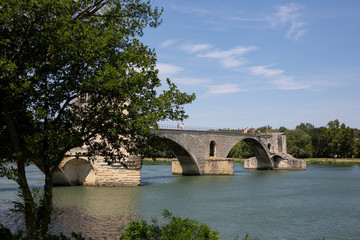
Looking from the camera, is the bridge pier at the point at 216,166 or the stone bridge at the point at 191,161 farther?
the bridge pier at the point at 216,166

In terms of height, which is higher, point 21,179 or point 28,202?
point 21,179

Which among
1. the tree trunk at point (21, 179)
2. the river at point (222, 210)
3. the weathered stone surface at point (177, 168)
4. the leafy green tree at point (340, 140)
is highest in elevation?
the leafy green tree at point (340, 140)

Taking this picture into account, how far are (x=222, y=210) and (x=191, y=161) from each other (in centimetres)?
2922

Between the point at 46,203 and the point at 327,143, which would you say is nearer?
the point at 46,203

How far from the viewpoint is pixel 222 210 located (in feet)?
74.8

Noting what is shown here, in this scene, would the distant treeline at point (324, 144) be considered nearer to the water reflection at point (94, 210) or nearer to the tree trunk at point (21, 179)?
the water reflection at point (94, 210)

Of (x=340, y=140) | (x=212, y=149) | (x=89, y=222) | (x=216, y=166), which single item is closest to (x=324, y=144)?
(x=340, y=140)

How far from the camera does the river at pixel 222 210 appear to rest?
55.8 ft

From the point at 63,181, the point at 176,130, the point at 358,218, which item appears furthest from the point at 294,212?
the point at 176,130

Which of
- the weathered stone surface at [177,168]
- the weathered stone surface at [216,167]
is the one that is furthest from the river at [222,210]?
the weathered stone surface at [177,168]

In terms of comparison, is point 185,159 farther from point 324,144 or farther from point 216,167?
point 324,144

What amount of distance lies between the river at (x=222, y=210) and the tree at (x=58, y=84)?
639 cm

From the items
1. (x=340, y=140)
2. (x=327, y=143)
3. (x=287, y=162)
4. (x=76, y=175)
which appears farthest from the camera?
(x=327, y=143)

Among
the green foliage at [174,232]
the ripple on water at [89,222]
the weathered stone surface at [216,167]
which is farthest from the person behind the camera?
the weathered stone surface at [216,167]
